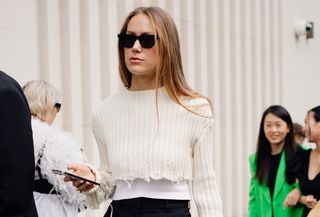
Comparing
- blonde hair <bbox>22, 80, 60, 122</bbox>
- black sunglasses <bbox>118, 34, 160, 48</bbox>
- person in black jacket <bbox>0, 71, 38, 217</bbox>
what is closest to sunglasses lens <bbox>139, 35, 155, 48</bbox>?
black sunglasses <bbox>118, 34, 160, 48</bbox>

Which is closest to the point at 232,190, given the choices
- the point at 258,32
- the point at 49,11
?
the point at 258,32

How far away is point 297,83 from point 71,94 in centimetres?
648

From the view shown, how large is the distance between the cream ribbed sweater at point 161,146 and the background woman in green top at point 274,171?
2853 mm

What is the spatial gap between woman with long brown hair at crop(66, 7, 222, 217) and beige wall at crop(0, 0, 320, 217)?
2.65m

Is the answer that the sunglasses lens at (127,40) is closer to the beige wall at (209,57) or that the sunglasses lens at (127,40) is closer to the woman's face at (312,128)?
the beige wall at (209,57)

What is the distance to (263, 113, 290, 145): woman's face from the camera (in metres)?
6.18

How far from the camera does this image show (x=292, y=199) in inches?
229

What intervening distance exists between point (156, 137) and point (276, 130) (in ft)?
10.8

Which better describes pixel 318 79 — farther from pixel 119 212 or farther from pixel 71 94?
pixel 119 212

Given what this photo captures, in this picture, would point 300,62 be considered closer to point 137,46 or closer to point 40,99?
point 40,99

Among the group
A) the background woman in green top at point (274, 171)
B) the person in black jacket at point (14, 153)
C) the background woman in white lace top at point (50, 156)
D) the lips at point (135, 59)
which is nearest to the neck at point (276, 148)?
the background woman in green top at point (274, 171)

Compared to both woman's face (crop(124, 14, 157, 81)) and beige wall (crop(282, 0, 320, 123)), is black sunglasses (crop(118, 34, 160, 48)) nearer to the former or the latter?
woman's face (crop(124, 14, 157, 81))

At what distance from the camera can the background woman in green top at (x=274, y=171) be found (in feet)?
19.5

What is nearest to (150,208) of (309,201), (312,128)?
(309,201)
